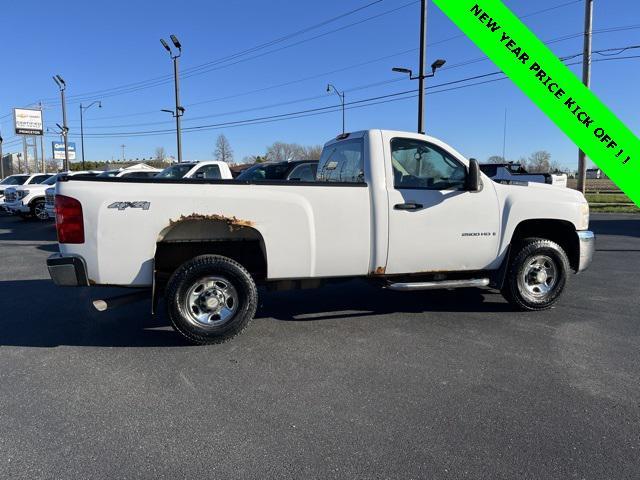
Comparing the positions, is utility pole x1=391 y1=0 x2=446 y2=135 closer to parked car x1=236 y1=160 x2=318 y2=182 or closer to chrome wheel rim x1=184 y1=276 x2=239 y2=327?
parked car x1=236 y1=160 x2=318 y2=182

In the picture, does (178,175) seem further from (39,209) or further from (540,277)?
(540,277)

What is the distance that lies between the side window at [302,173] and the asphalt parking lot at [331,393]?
294 inches

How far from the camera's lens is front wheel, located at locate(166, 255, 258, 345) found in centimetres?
455

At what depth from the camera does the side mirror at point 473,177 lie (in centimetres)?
514

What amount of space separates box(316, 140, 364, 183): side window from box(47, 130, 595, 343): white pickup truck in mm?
36

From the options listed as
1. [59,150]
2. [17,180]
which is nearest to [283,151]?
[59,150]

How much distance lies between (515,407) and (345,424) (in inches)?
49.7

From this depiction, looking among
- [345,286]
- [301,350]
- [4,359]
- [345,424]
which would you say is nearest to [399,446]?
[345,424]

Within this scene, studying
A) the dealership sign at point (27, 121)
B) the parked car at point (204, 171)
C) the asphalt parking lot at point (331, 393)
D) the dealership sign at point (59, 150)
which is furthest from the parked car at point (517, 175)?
the dealership sign at point (59, 150)

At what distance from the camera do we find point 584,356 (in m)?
4.40

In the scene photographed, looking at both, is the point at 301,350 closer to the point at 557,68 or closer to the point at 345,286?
the point at 345,286

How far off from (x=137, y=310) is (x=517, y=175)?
17.2 meters

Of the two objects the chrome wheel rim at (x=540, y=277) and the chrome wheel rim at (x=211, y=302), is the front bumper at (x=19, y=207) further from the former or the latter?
the chrome wheel rim at (x=540, y=277)

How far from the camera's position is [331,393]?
370cm
